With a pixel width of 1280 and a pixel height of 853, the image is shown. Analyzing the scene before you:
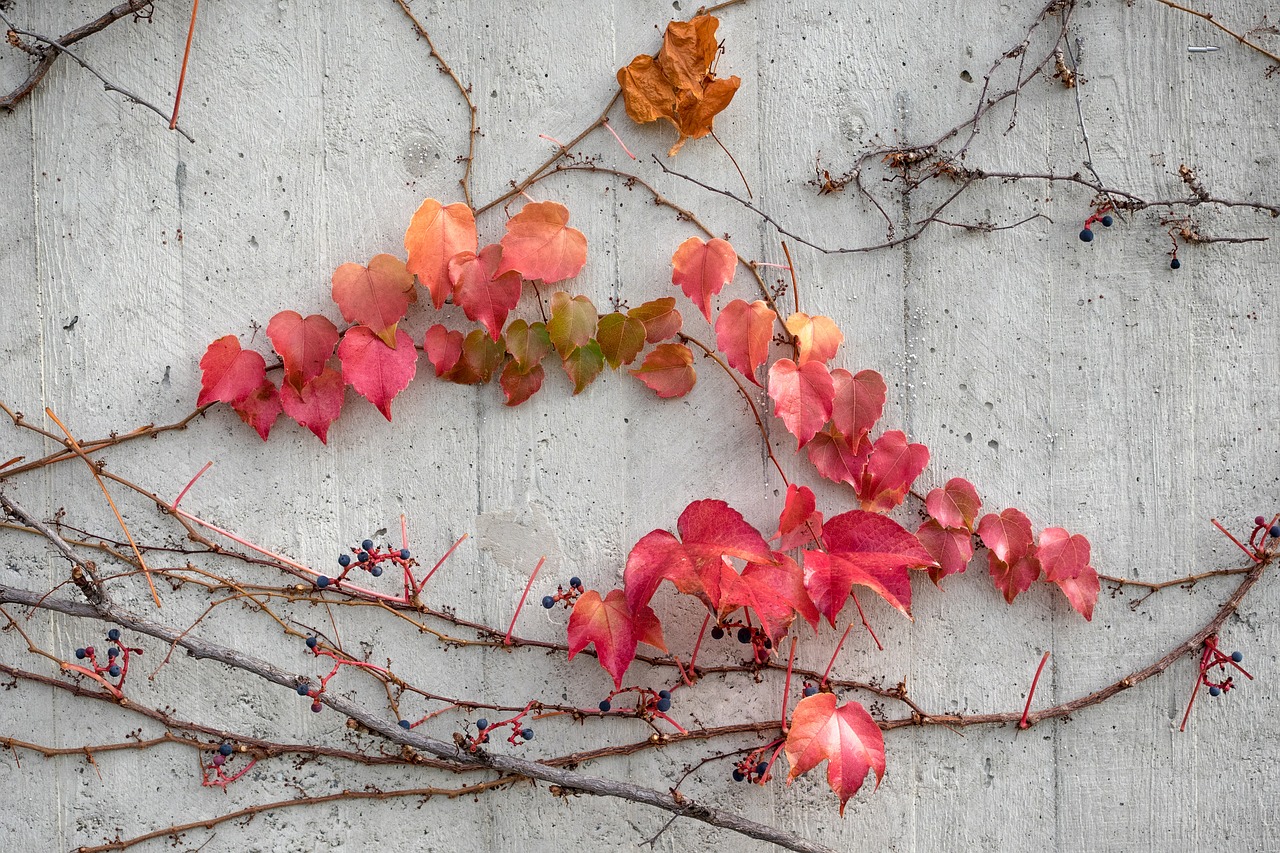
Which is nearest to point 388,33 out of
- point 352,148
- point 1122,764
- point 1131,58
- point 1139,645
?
point 352,148

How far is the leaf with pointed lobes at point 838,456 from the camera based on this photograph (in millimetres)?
1485

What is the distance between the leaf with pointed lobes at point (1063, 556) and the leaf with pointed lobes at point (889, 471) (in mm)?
247

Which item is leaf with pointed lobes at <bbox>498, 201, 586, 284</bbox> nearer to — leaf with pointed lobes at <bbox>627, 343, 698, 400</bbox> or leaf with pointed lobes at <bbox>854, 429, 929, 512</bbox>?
leaf with pointed lobes at <bbox>627, 343, 698, 400</bbox>

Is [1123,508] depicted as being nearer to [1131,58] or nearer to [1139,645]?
[1139,645]

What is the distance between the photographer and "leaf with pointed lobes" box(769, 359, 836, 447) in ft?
4.64

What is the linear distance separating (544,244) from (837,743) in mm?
906

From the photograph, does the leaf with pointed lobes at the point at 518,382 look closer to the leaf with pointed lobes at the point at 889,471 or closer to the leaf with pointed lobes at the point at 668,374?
the leaf with pointed lobes at the point at 668,374

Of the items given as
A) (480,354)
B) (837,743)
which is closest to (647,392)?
(480,354)

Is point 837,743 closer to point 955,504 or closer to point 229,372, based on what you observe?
point 955,504

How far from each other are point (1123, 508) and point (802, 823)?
2.51ft

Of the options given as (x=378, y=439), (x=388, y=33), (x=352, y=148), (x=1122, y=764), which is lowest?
(x=1122, y=764)

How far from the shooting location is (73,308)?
153 cm

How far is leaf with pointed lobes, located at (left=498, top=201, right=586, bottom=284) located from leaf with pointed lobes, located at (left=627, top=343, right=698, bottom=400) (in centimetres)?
19

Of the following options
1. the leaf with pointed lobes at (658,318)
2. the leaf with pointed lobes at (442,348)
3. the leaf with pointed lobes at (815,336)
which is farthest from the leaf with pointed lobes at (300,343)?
the leaf with pointed lobes at (815,336)
